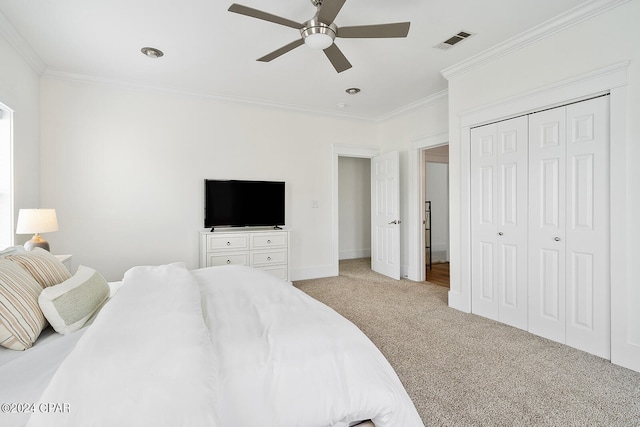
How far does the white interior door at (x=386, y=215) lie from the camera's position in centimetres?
484

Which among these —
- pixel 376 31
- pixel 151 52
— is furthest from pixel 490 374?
pixel 151 52

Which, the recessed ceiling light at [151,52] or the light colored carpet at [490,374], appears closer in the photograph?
the light colored carpet at [490,374]

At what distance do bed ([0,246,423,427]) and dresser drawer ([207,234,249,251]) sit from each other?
240cm

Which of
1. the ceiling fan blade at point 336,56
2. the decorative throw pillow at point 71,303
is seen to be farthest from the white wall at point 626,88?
the decorative throw pillow at point 71,303

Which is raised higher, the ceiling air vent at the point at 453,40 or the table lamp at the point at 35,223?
the ceiling air vent at the point at 453,40

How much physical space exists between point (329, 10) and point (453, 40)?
150 centimetres

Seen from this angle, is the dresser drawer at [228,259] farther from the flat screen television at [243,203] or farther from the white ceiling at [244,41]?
the white ceiling at [244,41]

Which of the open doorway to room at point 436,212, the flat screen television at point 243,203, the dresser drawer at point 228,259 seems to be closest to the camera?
the dresser drawer at point 228,259

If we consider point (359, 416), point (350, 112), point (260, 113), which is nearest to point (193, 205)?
point (260, 113)

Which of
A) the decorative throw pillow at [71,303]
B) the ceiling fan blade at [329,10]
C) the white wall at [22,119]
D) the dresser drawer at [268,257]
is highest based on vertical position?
the ceiling fan blade at [329,10]

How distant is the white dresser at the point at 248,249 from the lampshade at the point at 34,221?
1541 millimetres

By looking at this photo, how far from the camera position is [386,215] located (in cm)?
504

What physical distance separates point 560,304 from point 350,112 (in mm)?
3753

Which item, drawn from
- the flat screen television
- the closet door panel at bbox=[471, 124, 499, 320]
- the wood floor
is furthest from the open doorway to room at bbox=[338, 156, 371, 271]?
the closet door panel at bbox=[471, 124, 499, 320]
